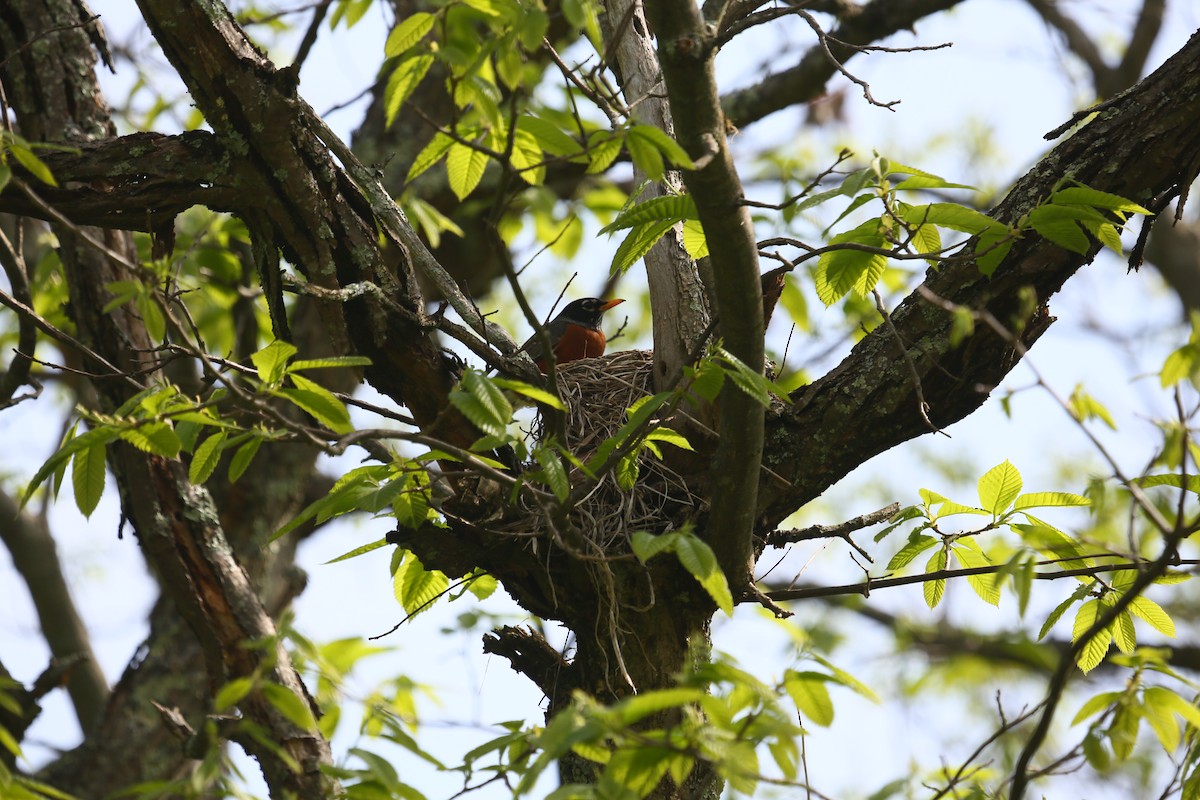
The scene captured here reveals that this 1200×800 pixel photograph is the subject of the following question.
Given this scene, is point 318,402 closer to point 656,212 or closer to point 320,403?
point 320,403

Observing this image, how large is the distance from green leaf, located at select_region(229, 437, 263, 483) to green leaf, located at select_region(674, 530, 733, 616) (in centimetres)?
106

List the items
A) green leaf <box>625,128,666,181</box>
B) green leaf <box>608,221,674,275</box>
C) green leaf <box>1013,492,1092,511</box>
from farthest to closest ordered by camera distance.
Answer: green leaf <box>1013,492,1092,511</box> → green leaf <box>608,221,674,275</box> → green leaf <box>625,128,666,181</box>

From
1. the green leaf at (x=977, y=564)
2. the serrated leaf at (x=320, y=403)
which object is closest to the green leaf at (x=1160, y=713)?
the green leaf at (x=977, y=564)

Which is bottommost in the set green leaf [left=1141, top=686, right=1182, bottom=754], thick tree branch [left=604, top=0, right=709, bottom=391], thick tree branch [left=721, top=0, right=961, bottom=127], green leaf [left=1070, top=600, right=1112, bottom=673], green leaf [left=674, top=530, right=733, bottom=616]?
green leaf [left=1141, top=686, right=1182, bottom=754]

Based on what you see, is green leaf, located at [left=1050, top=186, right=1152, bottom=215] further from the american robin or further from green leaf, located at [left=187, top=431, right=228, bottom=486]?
the american robin

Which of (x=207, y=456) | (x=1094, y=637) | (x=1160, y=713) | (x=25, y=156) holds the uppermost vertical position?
(x=25, y=156)

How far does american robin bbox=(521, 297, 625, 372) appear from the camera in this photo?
6.65m

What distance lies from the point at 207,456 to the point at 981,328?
2.11 metres

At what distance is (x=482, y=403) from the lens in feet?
7.44

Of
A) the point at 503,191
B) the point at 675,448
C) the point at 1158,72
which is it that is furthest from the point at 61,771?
the point at 1158,72

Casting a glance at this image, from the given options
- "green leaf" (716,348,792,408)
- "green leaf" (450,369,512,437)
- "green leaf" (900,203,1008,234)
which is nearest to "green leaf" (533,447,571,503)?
"green leaf" (450,369,512,437)

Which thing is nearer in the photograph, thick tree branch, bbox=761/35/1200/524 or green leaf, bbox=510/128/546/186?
green leaf, bbox=510/128/546/186

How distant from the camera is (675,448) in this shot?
3.73 meters

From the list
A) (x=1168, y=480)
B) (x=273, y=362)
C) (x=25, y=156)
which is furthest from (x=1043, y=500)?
(x=25, y=156)
